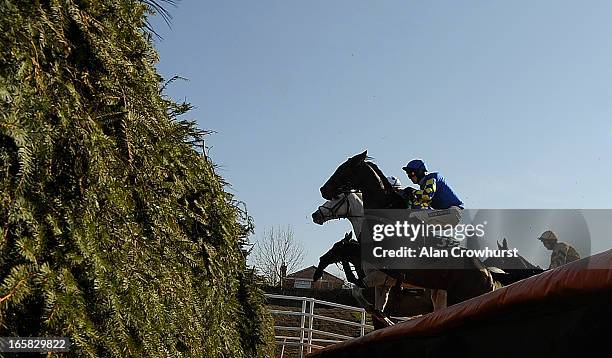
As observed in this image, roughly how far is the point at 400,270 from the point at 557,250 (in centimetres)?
193

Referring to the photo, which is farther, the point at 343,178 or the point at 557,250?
the point at 343,178

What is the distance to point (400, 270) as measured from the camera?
8797mm

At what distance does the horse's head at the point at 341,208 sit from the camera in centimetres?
970

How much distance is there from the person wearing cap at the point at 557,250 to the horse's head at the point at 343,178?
8.68ft

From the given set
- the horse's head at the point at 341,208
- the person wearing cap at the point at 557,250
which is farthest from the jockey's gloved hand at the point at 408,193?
the person wearing cap at the point at 557,250

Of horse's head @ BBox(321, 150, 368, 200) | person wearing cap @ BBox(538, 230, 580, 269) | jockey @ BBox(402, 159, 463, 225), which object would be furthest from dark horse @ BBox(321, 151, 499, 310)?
person wearing cap @ BBox(538, 230, 580, 269)

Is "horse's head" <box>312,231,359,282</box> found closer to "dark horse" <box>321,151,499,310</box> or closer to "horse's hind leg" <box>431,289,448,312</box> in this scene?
"dark horse" <box>321,151,499,310</box>

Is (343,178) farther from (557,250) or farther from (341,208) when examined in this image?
(557,250)

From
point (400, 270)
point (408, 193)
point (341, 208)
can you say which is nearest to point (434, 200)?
point (408, 193)

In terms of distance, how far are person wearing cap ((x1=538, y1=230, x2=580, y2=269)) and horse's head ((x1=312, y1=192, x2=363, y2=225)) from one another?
97.7 inches

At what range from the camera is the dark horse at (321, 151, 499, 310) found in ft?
28.1

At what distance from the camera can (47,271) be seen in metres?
2.01

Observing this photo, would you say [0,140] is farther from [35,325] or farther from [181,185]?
[181,185]

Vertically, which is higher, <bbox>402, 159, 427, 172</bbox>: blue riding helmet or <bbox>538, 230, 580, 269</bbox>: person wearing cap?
<bbox>402, 159, 427, 172</bbox>: blue riding helmet
